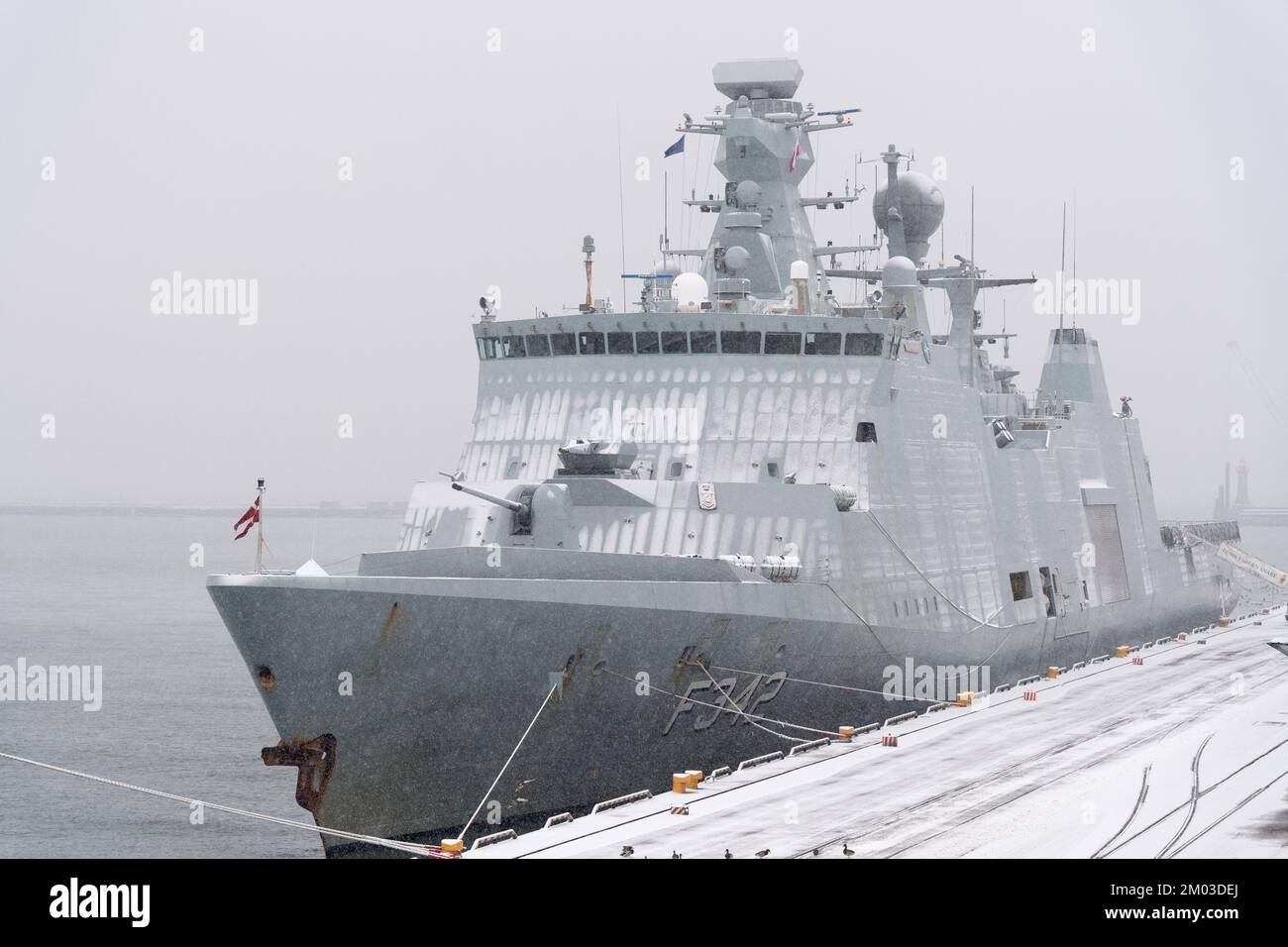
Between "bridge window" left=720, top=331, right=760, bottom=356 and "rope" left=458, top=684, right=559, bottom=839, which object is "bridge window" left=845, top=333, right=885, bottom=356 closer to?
Result: "bridge window" left=720, top=331, right=760, bottom=356

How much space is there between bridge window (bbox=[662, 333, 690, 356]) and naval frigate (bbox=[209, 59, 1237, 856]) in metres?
0.06

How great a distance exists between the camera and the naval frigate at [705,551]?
18.3 metres

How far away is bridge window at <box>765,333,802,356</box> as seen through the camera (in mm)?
24375

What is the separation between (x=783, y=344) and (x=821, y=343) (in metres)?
0.63

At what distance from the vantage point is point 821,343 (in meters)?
24.5

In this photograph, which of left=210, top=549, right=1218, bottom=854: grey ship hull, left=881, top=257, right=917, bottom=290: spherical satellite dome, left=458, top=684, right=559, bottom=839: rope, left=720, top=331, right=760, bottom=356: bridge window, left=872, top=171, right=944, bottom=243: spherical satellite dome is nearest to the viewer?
left=210, top=549, right=1218, bottom=854: grey ship hull

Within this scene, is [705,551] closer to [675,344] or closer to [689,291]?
[675,344]

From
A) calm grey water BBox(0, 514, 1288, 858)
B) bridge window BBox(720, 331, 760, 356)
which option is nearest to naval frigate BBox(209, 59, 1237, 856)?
bridge window BBox(720, 331, 760, 356)

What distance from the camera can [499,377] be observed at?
2620 cm

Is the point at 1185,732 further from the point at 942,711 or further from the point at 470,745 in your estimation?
the point at 470,745

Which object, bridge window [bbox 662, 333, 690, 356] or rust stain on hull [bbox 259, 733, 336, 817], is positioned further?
bridge window [bbox 662, 333, 690, 356]

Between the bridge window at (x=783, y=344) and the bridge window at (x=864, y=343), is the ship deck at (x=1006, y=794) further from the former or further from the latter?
the bridge window at (x=783, y=344)
